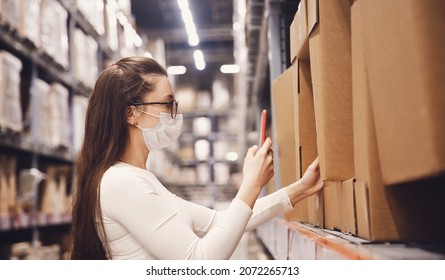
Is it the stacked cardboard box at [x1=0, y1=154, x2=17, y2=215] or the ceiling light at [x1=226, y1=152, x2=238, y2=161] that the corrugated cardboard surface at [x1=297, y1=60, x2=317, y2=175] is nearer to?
the stacked cardboard box at [x1=0, y1=154, x2=17, y2=215]

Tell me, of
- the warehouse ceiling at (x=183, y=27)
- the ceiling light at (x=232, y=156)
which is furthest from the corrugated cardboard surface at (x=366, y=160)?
the ceiling light at (x=232, y=156)

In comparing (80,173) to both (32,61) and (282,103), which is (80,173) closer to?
(282,103)

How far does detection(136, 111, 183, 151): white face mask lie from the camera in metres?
1.33

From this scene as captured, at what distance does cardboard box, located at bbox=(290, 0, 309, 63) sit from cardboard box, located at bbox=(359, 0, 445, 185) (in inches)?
17.1

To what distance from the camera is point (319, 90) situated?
117cm

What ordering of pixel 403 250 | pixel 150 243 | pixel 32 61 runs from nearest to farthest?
pixel 403 250 < pixel 150 243 < pixel 32 61

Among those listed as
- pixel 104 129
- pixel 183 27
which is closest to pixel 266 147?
pixel 104 129

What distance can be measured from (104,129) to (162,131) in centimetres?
16

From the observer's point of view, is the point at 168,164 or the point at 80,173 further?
the point at 168,164

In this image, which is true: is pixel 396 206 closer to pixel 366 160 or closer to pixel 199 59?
pixel 366 160

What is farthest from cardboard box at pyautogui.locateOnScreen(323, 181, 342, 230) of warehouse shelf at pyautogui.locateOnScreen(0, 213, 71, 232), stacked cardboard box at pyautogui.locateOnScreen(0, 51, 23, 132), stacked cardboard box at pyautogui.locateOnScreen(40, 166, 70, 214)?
stacked cardboard box at pyautogui.locateOnScreen(40, 166, 70, 214)

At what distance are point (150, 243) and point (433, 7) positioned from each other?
71cm

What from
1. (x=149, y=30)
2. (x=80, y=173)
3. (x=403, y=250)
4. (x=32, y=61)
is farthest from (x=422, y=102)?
(x=149, y=30)

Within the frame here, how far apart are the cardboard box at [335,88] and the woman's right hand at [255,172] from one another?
145 millimetres
